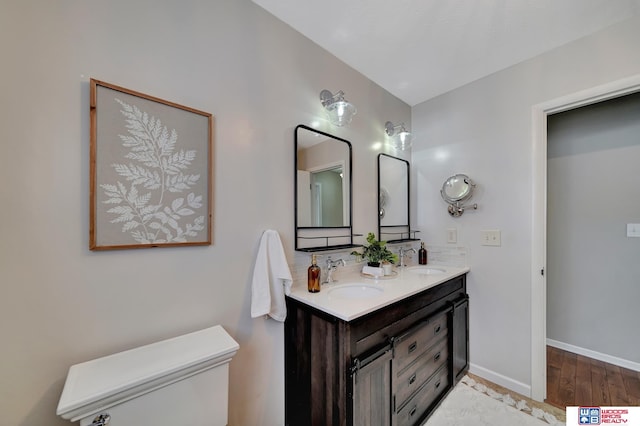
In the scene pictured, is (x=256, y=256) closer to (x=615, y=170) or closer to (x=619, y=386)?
(x=619, y=386)

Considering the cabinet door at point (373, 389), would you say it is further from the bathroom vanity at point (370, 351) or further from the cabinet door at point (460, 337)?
the cabinet door at point (460, 337)

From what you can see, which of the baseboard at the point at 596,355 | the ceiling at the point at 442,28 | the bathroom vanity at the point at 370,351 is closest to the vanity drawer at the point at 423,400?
the bathroom vanity at the point at 370,351

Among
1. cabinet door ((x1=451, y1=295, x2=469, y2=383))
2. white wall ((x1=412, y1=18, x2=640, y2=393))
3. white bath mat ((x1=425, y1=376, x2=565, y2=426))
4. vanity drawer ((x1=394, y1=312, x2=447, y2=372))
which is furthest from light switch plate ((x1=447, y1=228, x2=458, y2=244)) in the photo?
white bath mat ((x1=425, y1=376, x2=565, y2=426))

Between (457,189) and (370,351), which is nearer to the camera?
(370,351)

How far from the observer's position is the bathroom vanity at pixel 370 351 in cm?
109

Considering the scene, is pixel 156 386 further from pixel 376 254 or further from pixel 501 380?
pixel 501 380

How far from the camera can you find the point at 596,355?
7.13 feet

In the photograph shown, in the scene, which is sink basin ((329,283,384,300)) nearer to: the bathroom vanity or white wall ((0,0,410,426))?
the bathroom vanity

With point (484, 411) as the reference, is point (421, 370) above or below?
above

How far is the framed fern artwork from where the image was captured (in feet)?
2.97

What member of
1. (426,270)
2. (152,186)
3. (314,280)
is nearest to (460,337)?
(426,270)

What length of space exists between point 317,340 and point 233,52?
59.4 inches

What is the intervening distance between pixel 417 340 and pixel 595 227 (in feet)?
6.89

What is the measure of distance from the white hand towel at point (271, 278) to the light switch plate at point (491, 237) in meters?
1.60
